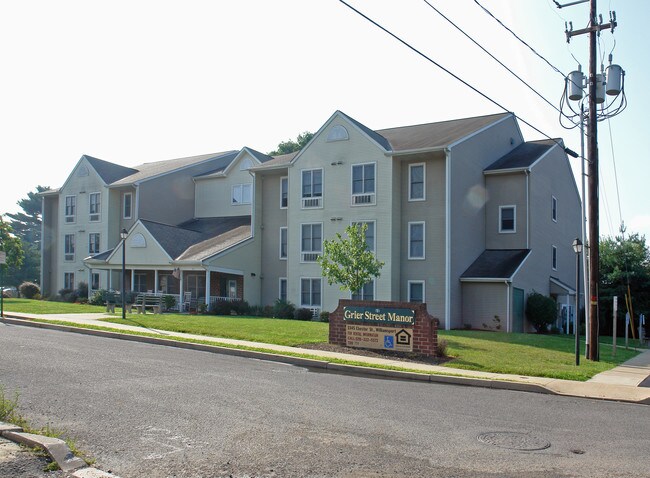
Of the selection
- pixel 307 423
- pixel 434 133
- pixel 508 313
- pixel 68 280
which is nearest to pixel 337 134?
pixel 434 133

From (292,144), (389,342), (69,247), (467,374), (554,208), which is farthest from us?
(292,144)

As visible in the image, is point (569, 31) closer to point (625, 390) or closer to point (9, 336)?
point (625, 390)

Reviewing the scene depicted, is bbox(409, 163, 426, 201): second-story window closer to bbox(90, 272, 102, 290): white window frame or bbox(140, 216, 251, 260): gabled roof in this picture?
bbox(140, 216, 251, 260): gabled roof

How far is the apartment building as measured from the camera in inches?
1174

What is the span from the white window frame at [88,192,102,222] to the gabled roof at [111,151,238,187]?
188 centimetres

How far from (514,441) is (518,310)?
23.4 m

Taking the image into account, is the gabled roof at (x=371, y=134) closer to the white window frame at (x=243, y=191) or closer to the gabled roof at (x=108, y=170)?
the white window frame at (x=243, y=191)

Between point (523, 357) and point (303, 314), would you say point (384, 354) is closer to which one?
point (523, 357)

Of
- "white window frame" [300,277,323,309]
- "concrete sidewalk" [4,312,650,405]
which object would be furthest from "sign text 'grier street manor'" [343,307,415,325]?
"white window frame" [300,277,323,309]

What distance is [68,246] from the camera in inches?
1736

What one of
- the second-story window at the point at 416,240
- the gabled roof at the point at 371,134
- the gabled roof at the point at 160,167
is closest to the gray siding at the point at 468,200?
the second-story window at the point at 416,240

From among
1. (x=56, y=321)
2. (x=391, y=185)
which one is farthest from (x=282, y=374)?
(x=391, y=185)

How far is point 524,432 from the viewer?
340 inches

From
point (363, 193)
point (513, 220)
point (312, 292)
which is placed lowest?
point (312, 292)
